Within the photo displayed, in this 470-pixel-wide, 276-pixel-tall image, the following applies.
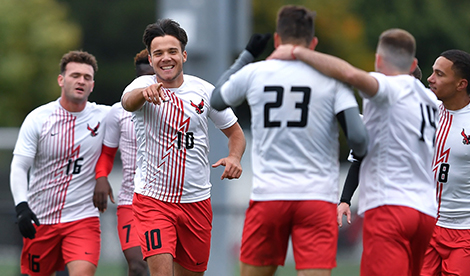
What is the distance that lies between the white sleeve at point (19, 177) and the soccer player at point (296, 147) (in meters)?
2.76

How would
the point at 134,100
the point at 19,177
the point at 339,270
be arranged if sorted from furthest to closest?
the point at 339,270, the point at 19,177, the point at 134,100

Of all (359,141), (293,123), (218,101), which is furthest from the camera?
(218,101)

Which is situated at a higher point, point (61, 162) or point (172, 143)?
point (172, 143)

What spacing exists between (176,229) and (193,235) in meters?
0.18

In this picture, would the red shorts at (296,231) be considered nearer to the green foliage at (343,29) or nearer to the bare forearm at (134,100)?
the bare forearm at (134,100)

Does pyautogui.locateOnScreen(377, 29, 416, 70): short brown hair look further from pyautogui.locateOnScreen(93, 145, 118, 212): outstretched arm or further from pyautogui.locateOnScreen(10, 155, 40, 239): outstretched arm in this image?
pyautogui.locateOnScreen(10, 155, 40, 239): outstretched arm

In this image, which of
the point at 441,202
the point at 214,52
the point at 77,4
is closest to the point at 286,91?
the point at 441,202

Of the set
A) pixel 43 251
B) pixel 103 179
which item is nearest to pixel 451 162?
pixel 103 179

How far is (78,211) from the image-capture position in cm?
732

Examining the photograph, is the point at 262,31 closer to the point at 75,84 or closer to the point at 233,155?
the point at 75,84

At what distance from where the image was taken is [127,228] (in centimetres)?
731

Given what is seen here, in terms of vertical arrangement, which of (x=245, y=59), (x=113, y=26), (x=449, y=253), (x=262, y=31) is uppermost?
(x=113, y=26)

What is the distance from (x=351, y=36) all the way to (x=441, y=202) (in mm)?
16579

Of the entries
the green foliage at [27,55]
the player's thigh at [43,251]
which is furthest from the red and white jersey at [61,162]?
the green foliage at [27,55]
